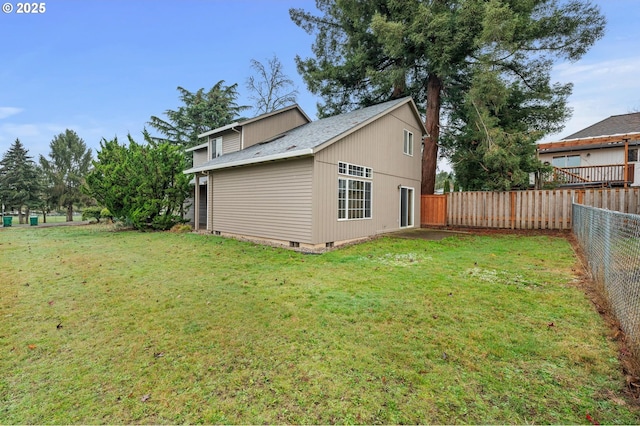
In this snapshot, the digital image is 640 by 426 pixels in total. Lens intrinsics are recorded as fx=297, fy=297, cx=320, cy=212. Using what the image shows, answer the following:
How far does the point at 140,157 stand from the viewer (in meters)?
14.2

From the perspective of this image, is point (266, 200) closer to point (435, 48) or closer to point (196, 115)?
point (435, 48)

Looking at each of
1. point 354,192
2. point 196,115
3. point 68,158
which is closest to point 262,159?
point 354,192

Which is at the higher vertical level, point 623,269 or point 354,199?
point 354,199

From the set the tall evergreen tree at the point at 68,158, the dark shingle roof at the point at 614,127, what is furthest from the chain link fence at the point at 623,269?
the tall evergreen tree at the point at 68,158

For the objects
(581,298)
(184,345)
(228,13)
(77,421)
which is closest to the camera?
(77,421)

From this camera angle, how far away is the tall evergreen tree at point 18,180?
26.7 metres

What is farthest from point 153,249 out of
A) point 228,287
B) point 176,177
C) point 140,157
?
point 140,157

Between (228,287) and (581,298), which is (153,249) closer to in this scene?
(228,287)

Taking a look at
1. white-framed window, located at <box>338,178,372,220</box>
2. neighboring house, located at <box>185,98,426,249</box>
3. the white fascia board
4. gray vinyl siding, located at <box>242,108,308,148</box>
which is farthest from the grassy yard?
gray vinyl siding, located at <box>242,108,308,148</box>

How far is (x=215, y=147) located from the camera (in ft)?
52.1

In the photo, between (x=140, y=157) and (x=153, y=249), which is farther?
(x=140, y=157)

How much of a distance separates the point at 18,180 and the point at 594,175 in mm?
44845

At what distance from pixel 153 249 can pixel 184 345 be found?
707 cm

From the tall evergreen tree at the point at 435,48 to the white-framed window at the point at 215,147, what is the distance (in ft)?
23.6
